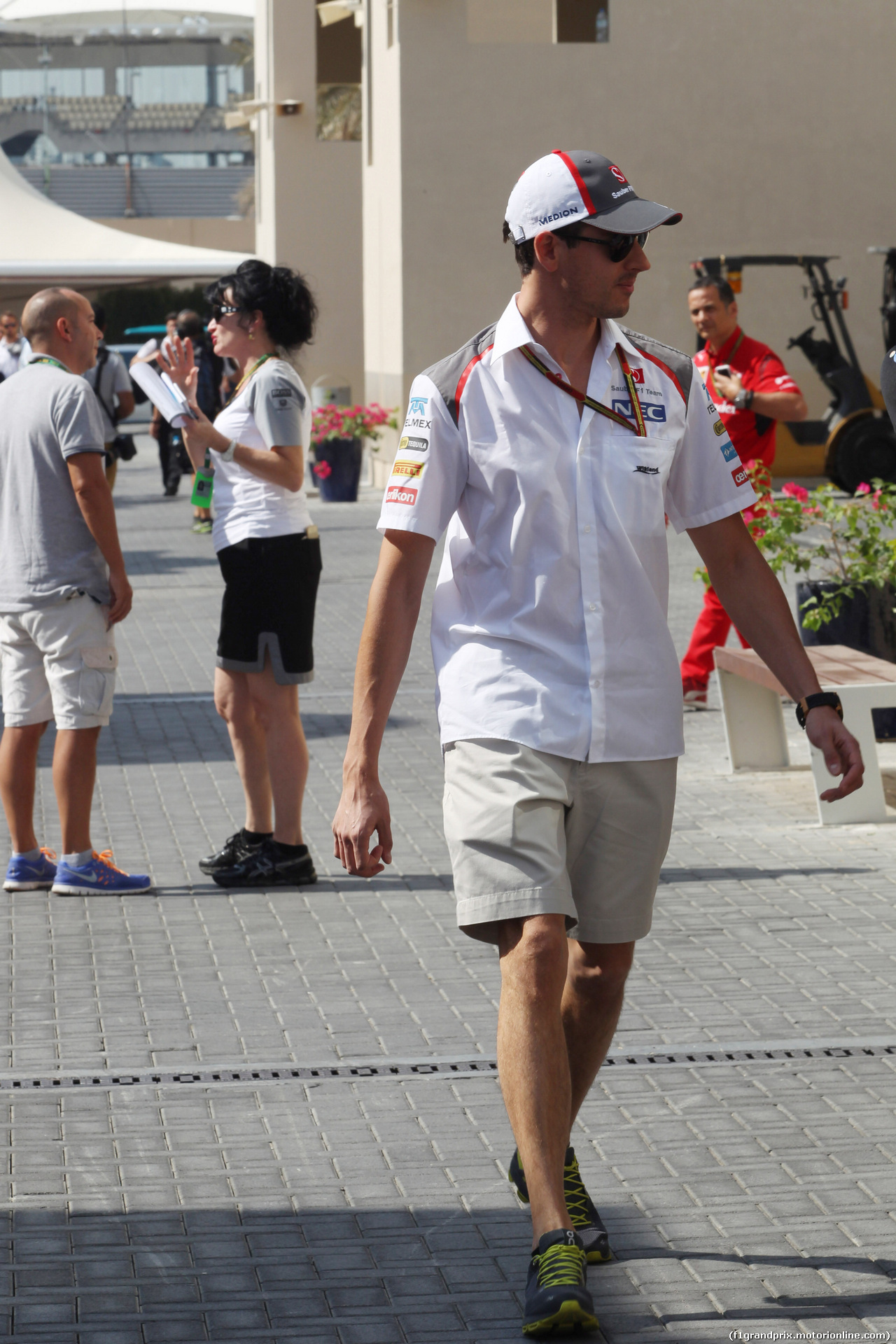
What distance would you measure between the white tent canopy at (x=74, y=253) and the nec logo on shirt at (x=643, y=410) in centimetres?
3013

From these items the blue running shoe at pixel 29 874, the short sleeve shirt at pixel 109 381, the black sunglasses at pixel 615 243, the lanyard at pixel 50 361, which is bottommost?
the blue running shoe at pixel 29 874

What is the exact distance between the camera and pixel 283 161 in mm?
29188

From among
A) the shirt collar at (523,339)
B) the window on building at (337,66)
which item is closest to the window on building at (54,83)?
the window on building at (337,66)

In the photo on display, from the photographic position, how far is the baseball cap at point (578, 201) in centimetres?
341

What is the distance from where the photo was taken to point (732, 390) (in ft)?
28.9

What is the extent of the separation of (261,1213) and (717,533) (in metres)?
1.63

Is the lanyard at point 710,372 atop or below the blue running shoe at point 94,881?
atop

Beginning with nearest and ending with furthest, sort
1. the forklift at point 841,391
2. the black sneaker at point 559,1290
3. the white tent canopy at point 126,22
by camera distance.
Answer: the black sneaker at point 559,1290
the forklift at point 841,391
the white tent canopy at point 126,22

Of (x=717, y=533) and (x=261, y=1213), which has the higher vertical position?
(x=717, y=533)

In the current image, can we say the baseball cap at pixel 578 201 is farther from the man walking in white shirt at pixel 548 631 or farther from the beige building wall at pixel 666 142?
the beige building wall at pixel 666 142

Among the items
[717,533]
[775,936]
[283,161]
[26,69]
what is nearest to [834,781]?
[775,936]

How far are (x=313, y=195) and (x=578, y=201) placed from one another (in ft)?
88.3

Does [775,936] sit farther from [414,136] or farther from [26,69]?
[26,69]

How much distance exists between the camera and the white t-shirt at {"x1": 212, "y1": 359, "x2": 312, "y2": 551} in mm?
6246
